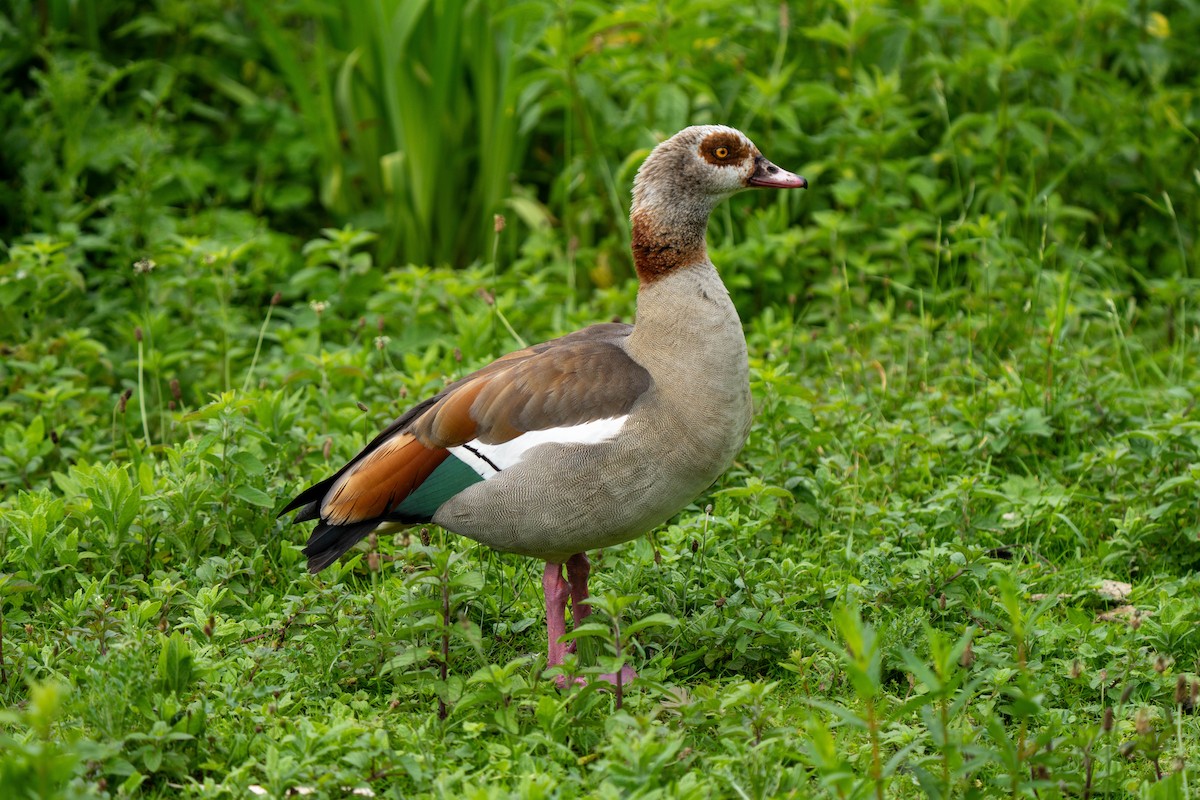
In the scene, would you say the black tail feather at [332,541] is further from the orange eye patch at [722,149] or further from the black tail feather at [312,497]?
the orange eye patch at [722,149]

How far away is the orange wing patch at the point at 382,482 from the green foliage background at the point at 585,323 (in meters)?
0.20

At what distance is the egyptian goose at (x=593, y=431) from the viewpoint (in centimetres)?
392

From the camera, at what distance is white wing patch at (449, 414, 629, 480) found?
3947mm

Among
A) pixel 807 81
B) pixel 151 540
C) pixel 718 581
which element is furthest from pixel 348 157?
pixel 718 581

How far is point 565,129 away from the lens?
750 cm

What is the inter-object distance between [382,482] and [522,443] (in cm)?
45

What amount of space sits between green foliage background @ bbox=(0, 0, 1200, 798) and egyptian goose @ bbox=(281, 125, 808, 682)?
0.20m

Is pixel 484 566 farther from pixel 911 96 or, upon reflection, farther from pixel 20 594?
pixel 911 96

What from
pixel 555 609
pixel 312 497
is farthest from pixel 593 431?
pixel 312 497

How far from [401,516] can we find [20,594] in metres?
1.23

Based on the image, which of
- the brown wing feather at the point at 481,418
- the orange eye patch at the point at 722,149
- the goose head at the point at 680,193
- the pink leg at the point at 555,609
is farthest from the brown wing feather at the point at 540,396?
the orange eye patch at the point at 722,149

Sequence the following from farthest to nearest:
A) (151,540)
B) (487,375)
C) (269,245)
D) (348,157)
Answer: (348,157) < (269,245) < (151,540) < (487,375)

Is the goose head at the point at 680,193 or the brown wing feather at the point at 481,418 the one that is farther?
the goose head at the point at 680,193

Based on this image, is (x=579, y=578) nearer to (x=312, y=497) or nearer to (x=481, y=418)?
(x=481, y=418)
